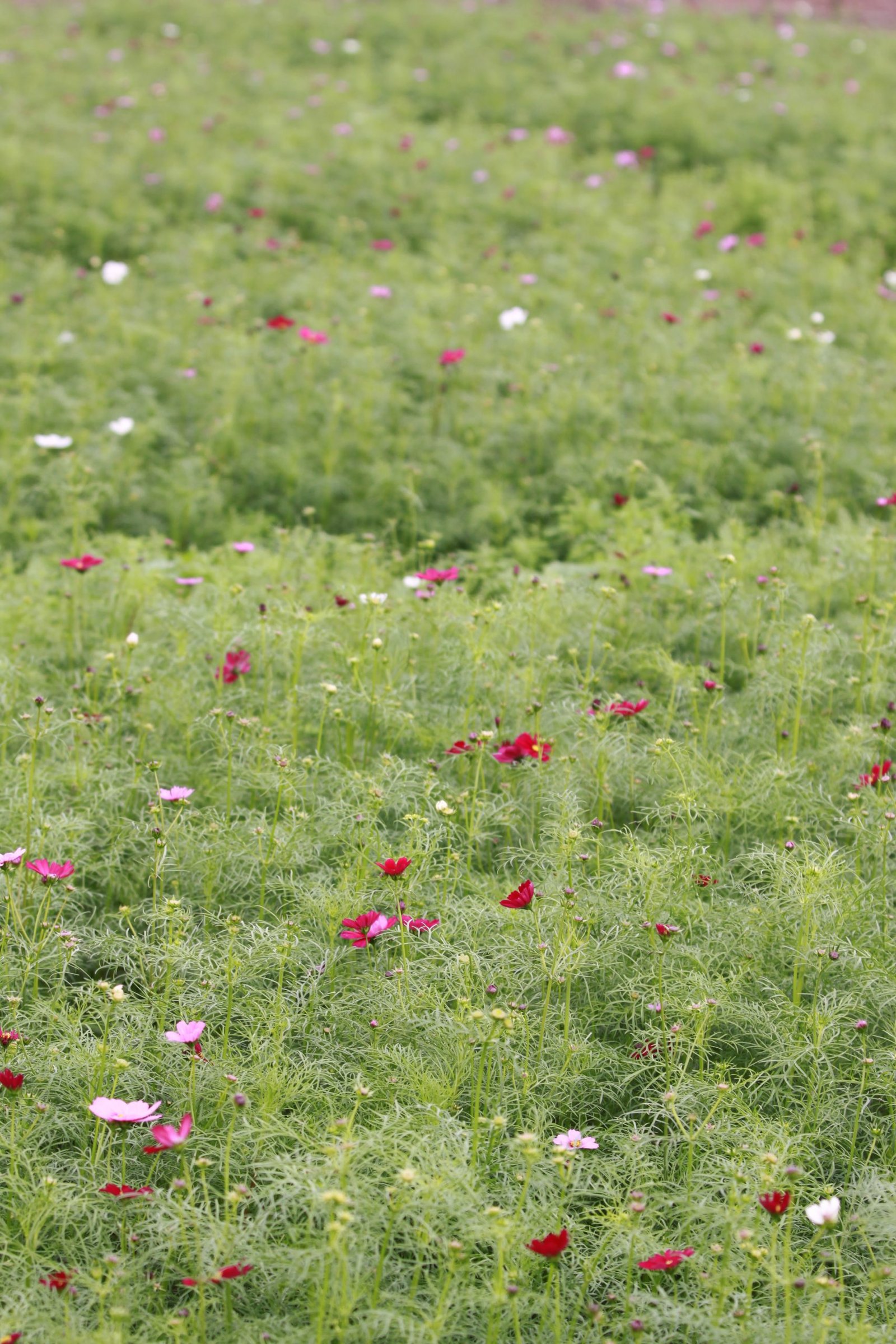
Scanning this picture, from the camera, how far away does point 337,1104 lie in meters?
2.09

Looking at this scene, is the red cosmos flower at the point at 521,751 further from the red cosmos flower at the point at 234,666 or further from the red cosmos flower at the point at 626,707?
the red cosmos flower at the point at 234,666

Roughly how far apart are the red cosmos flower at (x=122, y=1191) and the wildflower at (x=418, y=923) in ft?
1.98

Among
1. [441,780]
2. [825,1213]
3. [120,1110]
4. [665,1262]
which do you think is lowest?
[441,780]

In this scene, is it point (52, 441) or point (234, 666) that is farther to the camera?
point (52, 441)

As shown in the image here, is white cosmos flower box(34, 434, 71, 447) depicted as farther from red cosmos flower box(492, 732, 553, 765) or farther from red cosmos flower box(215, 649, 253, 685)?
red cosmos flower box(492, 732, 553, 765)

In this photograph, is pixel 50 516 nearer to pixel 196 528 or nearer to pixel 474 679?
pixel 196 528

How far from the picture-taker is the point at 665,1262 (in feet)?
5.81

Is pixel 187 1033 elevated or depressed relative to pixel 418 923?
elevated

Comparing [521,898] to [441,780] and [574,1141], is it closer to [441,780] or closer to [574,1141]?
[574,1141]

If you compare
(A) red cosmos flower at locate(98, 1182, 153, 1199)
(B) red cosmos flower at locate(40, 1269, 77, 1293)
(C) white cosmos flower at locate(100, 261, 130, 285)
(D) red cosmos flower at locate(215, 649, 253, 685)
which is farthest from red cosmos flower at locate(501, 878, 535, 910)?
(C) white cosmos flower at locate(100, 261, 130, 285)

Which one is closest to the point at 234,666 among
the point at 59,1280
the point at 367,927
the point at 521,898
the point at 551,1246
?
the point at 367,927

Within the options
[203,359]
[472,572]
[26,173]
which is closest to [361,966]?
[472,572]

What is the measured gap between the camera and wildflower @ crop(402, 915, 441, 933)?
2.22m

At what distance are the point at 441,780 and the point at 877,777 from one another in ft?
3.14
